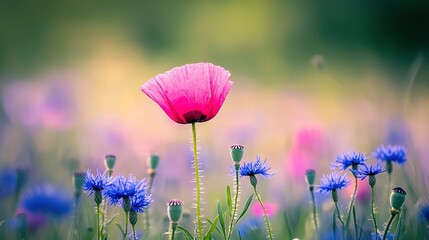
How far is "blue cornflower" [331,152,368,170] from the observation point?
1.13 meters

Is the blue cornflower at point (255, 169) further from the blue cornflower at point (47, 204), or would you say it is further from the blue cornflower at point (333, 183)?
the blue cornflower at point (47, 204)

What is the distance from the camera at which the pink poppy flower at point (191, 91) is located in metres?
1.05

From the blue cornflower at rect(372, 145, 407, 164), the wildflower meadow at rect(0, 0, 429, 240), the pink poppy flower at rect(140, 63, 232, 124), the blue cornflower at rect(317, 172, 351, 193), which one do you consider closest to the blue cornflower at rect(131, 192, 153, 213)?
the wildflower meadow at rect(0, 0, 429, 240)

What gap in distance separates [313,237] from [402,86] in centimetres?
275

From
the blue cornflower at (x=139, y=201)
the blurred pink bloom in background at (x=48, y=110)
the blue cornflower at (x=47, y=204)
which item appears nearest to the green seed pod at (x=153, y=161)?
the blue cornflower at (x=47, y=204)

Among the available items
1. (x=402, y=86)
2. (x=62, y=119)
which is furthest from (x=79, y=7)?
(x=62, y=119)

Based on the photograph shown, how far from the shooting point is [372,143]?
2.03 metres

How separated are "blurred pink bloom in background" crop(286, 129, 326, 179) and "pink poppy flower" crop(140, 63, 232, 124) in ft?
2.87

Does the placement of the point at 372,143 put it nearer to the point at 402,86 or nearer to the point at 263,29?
the point at 402,86

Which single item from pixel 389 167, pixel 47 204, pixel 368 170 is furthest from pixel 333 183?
pixel 47 204

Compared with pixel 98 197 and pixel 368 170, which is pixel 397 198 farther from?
pixel 98 197

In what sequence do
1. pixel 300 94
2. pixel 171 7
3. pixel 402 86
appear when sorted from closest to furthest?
1. pixel 300 94
2. pixel 402 86
3. pixel 171 7

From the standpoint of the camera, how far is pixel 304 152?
1930mm

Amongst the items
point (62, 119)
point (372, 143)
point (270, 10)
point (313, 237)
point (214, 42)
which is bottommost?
point (313, 237)
